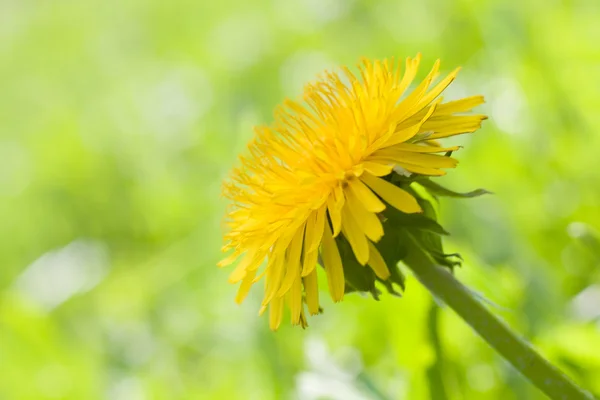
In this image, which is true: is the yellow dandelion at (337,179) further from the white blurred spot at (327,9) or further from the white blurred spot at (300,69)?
the white blurred spot at (327,9)

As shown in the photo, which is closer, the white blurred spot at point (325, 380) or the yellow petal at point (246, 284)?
the yellow petal at point (246, 284)

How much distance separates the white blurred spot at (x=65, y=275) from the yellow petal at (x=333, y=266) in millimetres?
1101

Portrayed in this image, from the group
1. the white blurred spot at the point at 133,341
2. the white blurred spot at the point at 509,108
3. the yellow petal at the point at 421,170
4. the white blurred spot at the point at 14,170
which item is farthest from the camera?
the white blurred spot at the point at 14,170

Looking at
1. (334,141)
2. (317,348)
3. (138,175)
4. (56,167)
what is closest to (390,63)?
(334,141)

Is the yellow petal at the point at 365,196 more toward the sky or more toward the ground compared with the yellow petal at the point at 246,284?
more toward the sky

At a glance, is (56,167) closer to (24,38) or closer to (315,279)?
(24,38)

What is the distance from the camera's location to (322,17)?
1.72m

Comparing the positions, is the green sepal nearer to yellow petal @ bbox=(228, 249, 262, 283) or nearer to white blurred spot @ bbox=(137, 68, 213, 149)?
yellow petal @ bbox=(228, 249, 262, 283)

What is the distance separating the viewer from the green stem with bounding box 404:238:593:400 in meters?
0.43

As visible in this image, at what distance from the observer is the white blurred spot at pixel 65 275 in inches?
57.3

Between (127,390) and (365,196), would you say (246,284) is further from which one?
(127,390)

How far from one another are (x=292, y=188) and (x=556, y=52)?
55 centimetres

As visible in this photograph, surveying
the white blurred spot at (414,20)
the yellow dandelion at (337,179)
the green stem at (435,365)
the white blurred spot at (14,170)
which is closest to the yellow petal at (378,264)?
the yellow dandelion at (337,179)

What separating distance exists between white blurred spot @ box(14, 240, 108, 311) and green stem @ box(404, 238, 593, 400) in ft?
3.68
